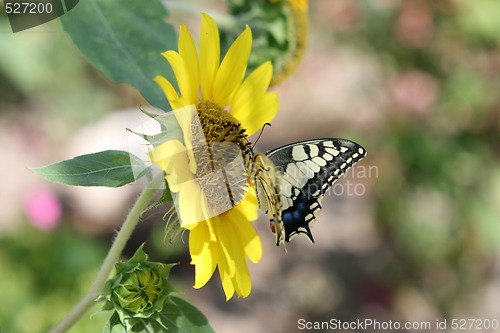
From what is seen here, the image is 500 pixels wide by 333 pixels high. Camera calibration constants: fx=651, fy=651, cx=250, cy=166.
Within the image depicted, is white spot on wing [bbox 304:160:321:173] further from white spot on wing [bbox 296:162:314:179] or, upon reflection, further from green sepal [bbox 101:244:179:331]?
green sepal [bbox 101:244:179:331]

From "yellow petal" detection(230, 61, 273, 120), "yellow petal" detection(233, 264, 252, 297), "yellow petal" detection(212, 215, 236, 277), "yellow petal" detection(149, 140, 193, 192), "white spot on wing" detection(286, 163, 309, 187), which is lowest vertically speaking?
"yellow petal" detection(233, 264, 252, 297)

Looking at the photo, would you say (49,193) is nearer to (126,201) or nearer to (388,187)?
(126,201)

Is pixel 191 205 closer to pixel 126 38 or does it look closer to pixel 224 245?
pixel 224 245

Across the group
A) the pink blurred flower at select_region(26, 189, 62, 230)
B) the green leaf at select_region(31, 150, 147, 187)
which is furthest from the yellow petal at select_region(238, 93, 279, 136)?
the pink blurred flower at select_region(26, 189, 62, 230)

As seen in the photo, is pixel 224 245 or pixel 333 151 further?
pixel 333 151

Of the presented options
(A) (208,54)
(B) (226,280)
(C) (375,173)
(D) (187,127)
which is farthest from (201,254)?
(C) (375,173)

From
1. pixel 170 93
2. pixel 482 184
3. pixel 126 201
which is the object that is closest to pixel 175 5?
pixel 170 93

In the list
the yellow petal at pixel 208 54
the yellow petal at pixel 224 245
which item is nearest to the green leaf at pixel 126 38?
the yellow petal at pixel 208 54

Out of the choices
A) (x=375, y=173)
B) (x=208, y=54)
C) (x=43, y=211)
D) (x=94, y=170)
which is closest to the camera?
(x=94, y=170)

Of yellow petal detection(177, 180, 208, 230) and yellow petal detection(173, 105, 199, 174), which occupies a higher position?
yellow petal detection(173, 105, 199, 174)
